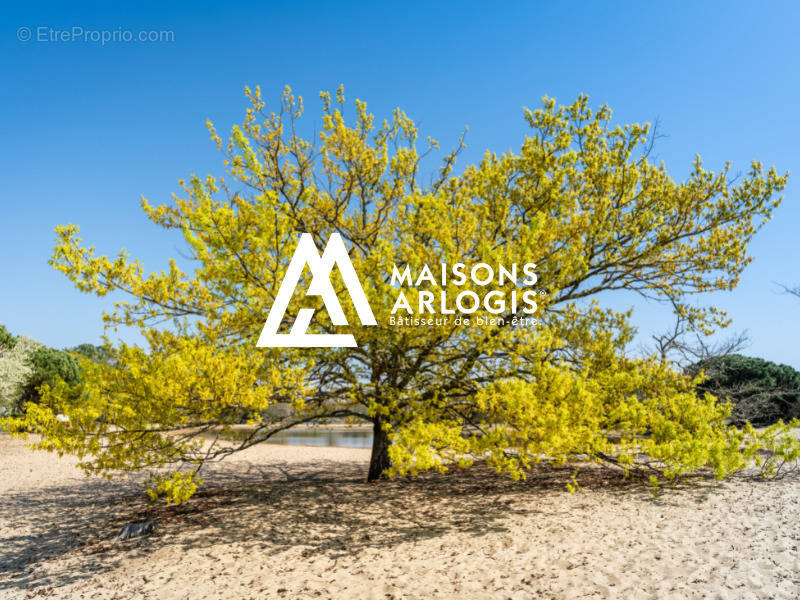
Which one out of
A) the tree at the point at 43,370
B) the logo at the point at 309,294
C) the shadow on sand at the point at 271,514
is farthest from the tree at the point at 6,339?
the logo at the point at 309,294

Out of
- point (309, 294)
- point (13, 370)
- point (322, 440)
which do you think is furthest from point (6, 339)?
point (309, 294)

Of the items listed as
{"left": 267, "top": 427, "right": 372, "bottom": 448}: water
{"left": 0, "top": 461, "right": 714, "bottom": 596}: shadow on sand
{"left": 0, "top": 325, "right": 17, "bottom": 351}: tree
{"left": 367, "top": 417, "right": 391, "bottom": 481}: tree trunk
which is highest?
{"left": 0, "top": 325, "right": 17, "bottom": 351}: tree

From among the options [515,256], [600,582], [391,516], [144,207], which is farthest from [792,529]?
[144,207]

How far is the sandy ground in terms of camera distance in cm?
488

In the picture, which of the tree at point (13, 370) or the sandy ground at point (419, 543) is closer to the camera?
the sandy ground at point (419, 543)

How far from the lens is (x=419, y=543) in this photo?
20.6ft

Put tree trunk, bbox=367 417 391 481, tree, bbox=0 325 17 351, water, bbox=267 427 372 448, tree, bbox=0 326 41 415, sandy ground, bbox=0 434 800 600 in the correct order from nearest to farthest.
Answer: sandy ground, bbox=0 434 800 600 < tree trunk, bbox=367 417 391 481 < tree, bbox=0 326 41 415 < tree, bbox=0 325 17 351 < water, bbox=267 427 372 448

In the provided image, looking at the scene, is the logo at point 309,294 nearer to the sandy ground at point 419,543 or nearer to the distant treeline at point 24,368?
the sandy ground at point 419,543

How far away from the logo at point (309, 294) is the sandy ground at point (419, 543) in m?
2.75

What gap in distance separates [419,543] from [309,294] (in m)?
3.57

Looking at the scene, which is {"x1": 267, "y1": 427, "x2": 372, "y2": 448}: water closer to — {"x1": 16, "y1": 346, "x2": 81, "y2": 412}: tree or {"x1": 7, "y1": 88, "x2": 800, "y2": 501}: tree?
{"x1": 16, "y1": 346, "x2": 81, "y2": 412}: tree

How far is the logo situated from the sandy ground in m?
2.75

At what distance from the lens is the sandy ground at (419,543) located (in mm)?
4879

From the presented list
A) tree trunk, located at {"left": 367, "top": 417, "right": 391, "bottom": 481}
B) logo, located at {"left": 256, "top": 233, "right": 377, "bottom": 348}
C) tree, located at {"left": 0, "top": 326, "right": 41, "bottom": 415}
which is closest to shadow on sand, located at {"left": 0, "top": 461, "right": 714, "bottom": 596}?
tree trunk, located at {"left": 367, "top": 417, "right": 391, "bottom": 481}
